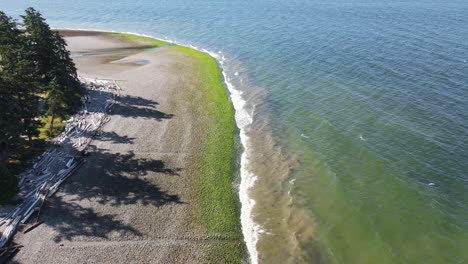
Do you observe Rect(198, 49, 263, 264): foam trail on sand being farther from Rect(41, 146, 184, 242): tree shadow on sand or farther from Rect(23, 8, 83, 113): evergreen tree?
Rect(23, 8, 83, 113): evergreen tree

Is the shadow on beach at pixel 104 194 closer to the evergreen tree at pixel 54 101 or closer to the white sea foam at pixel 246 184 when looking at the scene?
the evergreen tree at pixel 54 101

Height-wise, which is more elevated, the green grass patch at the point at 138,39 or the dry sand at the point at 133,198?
the green grass patch at the point at 138,39

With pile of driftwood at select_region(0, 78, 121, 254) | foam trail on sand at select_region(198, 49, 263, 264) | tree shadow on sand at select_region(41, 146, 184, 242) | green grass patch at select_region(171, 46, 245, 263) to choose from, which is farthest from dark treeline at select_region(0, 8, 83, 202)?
foam trail on sand at select_region(198, 49, 263, 264)

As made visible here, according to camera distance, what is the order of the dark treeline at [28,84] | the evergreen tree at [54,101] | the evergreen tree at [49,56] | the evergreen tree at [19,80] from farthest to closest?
the evergreen tree at [49,56] → the evergreen tree at [54,101] → the evergreen tree at [19,80] → the dark treeline at [28,84]

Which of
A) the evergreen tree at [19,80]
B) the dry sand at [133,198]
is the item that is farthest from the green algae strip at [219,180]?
the evergreen tree at [19,80]

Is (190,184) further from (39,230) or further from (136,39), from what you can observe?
(136,39)
